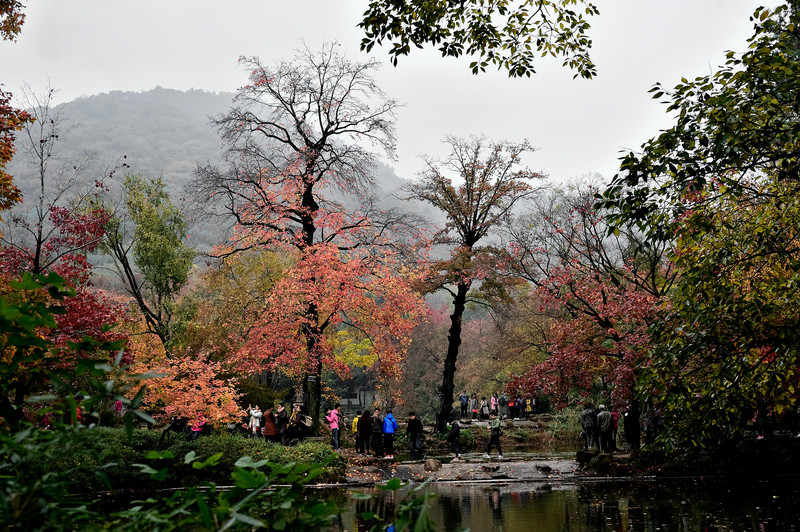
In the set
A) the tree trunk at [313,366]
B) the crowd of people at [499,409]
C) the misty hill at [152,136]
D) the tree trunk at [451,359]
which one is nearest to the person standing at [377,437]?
the tree trunk at [313,366]

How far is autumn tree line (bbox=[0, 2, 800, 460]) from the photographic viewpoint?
257 inches

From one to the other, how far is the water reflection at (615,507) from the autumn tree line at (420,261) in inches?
56.7

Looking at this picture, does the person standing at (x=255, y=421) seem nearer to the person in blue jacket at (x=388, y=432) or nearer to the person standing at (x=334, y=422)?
the person standing at (x=334, y=422)

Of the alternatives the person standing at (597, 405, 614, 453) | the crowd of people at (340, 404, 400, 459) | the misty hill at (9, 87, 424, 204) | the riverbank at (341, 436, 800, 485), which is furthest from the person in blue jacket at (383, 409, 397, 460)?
the misty hill at (9, 87, 424, 204)

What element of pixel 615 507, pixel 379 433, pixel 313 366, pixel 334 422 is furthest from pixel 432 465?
pixel 615 507

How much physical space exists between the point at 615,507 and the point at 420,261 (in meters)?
15.4

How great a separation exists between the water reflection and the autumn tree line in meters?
1.44

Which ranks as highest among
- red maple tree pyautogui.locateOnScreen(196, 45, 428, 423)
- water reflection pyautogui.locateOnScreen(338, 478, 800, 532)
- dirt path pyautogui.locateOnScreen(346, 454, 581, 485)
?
red maple tree pyautogui.locateOnScreen(196, 45, 428, 423)

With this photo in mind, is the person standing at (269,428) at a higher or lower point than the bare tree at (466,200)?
lower

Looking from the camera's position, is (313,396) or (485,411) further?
(485,411)

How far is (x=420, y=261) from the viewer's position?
25.3 meters

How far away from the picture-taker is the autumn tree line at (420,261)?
6535 mm

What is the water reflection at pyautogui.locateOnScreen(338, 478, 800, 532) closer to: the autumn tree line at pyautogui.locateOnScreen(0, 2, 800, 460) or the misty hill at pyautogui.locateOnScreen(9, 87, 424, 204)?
the autumn tree line at pyautogui.locateOnScreen(0, 2, 800, 460)

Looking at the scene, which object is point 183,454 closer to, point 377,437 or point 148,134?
point 377,437
